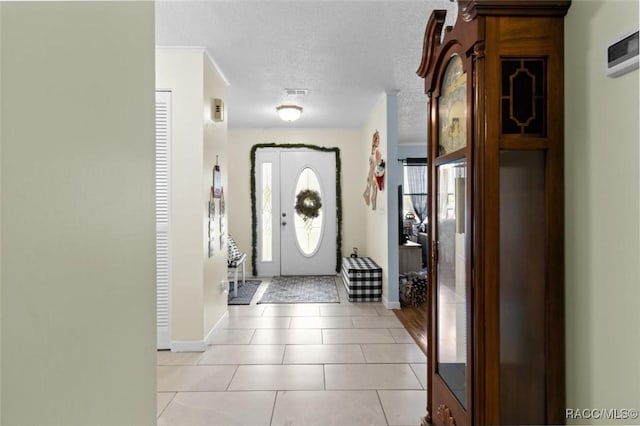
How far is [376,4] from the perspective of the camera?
2666 mm

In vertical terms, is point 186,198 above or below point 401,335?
above

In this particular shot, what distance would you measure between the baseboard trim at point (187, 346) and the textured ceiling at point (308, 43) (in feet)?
8.43

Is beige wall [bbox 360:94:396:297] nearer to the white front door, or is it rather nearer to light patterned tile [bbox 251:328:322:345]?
the white front door

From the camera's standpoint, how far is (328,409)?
2.38m

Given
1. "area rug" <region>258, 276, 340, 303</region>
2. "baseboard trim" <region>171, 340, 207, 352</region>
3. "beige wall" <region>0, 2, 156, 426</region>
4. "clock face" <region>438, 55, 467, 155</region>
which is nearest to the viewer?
"beige wall" <region>0, 2, 156, 426</region>

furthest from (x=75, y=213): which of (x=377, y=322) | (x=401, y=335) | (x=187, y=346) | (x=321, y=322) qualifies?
(x=377, y=322)

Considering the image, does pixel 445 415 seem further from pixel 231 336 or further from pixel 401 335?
pixel 231 336

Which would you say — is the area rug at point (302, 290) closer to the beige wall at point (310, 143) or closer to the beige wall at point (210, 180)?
the beige wall at point (310, 143)

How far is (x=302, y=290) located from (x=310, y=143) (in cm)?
271

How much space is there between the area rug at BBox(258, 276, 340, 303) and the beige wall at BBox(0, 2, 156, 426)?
4.13 metres

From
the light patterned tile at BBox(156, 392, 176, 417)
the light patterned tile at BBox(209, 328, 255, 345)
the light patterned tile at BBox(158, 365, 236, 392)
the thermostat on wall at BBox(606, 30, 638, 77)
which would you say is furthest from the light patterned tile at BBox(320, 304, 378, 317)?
the thermostat on wall at BBox(606, 30, 638, 77)

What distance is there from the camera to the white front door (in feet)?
22.8

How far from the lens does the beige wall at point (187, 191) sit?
339 cm

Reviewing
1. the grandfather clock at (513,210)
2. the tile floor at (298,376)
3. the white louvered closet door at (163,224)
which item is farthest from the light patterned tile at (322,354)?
the grandfather clock at (513,210)
